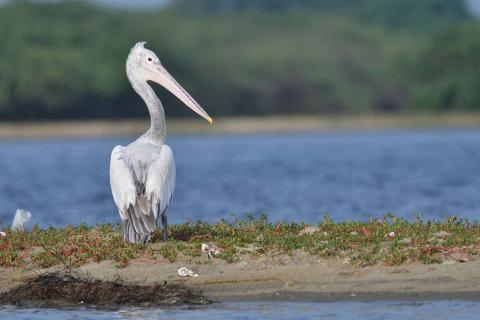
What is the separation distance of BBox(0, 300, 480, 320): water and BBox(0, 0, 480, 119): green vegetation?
63953 mm

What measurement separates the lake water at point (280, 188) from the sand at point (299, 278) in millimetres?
153

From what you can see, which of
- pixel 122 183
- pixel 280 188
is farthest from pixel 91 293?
pixel 280 188

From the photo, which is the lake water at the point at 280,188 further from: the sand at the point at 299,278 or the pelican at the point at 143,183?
the pelican at the point at 143,183

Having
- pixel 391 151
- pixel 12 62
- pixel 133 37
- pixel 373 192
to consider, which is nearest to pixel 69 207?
pixel 373 192

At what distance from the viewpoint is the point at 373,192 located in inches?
1019

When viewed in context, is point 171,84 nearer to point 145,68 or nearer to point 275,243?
point 145,68

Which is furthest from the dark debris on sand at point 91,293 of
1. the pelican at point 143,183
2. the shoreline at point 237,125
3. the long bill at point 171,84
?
the shoreline at point 237,125

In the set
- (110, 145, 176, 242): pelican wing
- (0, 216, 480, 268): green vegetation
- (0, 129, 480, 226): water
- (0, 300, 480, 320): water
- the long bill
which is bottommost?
(0, 300, 480, 320): water

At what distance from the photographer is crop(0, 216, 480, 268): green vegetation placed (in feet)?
35.2

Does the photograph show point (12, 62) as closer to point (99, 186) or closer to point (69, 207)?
point (99, 186)

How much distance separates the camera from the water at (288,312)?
991 centimetres

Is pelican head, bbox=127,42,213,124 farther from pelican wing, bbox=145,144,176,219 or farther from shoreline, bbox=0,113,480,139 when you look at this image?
shoreline, bbox=0,113,480,139

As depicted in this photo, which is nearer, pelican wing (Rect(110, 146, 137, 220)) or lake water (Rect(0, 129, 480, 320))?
lake water (Rect(0, 129, 480, 320))

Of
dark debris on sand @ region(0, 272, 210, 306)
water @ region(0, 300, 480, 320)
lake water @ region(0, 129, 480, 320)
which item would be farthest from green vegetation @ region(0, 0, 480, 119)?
water @ region(0, 300, 480, 320)
